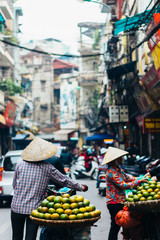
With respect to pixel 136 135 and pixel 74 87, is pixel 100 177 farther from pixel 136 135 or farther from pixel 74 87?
pixel 74 87

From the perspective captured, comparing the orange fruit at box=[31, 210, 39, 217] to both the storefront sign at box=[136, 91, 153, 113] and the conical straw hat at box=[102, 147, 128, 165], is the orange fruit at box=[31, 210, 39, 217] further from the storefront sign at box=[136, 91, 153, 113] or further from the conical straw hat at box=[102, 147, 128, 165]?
the storefront sign at box=[136, 91, 153, 113]

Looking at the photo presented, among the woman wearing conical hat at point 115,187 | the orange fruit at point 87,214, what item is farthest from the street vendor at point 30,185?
the woman wearing conical hat at point 115,187

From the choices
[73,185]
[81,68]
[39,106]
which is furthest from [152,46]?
[39,106]

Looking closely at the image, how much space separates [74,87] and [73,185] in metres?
55.7

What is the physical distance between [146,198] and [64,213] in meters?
1.38

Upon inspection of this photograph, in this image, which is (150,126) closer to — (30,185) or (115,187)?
(115,187)

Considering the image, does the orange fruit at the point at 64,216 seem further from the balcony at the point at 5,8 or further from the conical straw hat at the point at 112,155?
the balcony at the point at 5,8

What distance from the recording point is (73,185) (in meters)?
5.02

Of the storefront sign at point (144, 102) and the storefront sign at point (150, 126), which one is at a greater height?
the storefront sign at point (144, 102)

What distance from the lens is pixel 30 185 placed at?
477 centimetres

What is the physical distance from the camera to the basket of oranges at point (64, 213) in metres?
4.34

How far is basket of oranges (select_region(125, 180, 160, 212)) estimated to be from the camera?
5.16 metres

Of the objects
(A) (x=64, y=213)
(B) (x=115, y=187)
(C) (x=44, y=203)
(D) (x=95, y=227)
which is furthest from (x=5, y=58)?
(A) (x=64, y=213)

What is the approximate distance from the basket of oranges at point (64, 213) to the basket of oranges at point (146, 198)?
806mm
